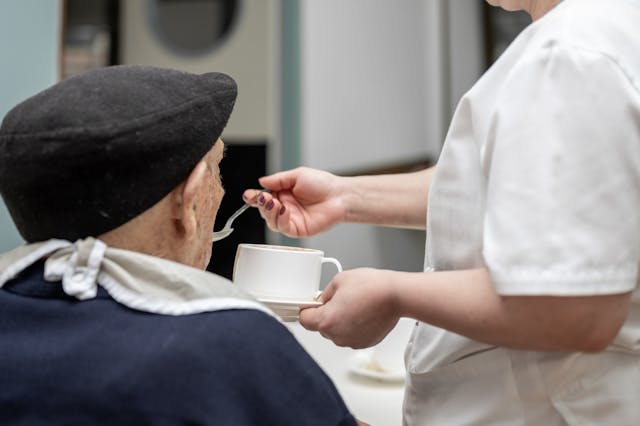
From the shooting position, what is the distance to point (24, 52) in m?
1.48

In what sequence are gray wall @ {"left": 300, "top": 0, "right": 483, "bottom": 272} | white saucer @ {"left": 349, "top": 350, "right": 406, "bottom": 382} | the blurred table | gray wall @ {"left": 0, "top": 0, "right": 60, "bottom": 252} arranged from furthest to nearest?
gray wall @ {"left": 300, "top": 0, "right": 483, "bottom": 272}
gray wall @ {"left": 0, "top": 0, "right": 60, "bottom": 252}
white saucer @ {"left": 349, "top": 350, "right": 406, "bottom": 382}
the blurred table

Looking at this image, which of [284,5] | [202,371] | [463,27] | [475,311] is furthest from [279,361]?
[463,27]

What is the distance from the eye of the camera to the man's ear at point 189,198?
0.88 m

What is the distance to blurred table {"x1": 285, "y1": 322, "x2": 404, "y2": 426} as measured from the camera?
3.92 ft

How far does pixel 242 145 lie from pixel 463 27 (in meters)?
1.65

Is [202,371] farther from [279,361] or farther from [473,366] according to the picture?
[473,366]

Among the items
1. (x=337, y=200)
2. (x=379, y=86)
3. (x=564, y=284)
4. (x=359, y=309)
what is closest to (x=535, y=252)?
(x=564, y=284)

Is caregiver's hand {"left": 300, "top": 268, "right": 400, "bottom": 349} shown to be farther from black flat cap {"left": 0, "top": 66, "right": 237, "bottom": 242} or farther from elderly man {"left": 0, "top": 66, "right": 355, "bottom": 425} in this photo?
black flat cap {"left": 0, "top": 66, "right": 237, "bottom": 242}

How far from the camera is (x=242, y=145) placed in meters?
3.12

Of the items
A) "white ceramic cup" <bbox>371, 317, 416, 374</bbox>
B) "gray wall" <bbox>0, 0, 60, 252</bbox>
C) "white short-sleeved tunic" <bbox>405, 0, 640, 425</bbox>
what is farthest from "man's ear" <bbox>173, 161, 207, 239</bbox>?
"gray wall" <bbox>0, 0, 60, 252</bbox>

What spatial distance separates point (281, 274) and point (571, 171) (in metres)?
0.49

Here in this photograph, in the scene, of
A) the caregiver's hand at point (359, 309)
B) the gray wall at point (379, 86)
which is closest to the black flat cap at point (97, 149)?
the caregiver's hand at point (359, 309)

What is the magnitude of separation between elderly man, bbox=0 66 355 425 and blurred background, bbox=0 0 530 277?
74.7 inches

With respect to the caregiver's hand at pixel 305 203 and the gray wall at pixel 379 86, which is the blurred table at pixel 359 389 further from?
the gray wall at pixel 379 86
